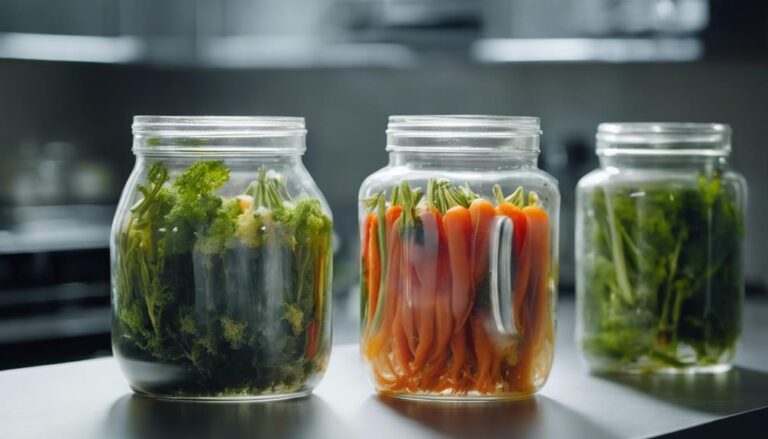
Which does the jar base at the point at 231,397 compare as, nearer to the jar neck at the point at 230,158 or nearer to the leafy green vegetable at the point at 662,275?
the jar neck at the point at 230,158

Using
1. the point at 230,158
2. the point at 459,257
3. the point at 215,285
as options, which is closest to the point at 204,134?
the point at 230,158

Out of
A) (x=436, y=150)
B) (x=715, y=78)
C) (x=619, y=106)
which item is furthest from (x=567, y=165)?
(x=436, y=150)

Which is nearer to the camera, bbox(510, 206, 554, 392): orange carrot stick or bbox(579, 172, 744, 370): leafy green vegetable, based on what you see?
bbox(510, 206, 554, 392): orange carrot stick

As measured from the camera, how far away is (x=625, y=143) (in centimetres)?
113

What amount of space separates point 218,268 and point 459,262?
199mm

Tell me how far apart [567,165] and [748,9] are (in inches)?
30.2

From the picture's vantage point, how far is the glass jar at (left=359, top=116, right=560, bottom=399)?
0.89 metres

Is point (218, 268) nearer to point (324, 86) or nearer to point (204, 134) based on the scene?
point (204, 134)

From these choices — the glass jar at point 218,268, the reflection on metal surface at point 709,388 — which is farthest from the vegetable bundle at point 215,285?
the reflection on metal surface at point 709,388

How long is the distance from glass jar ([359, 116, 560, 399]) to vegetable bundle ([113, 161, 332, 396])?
2.4 inches

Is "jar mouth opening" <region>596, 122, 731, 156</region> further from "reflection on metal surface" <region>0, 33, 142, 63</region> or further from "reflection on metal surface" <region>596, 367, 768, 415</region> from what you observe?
"reflection on metal surface" <region>0, 33, 142, 63</region>

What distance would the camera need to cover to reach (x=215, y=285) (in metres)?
0.87

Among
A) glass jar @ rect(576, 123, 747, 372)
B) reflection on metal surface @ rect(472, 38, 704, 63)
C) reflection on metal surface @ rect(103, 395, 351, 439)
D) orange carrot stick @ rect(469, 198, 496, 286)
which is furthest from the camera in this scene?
reflection on metal surface @ rect(472, 38, 704, 63)

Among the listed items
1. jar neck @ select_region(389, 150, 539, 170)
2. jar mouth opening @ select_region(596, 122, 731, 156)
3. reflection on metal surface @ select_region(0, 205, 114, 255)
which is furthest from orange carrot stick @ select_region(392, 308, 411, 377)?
reflection on metal surface @ select_region(0, 205, 114, 255)
